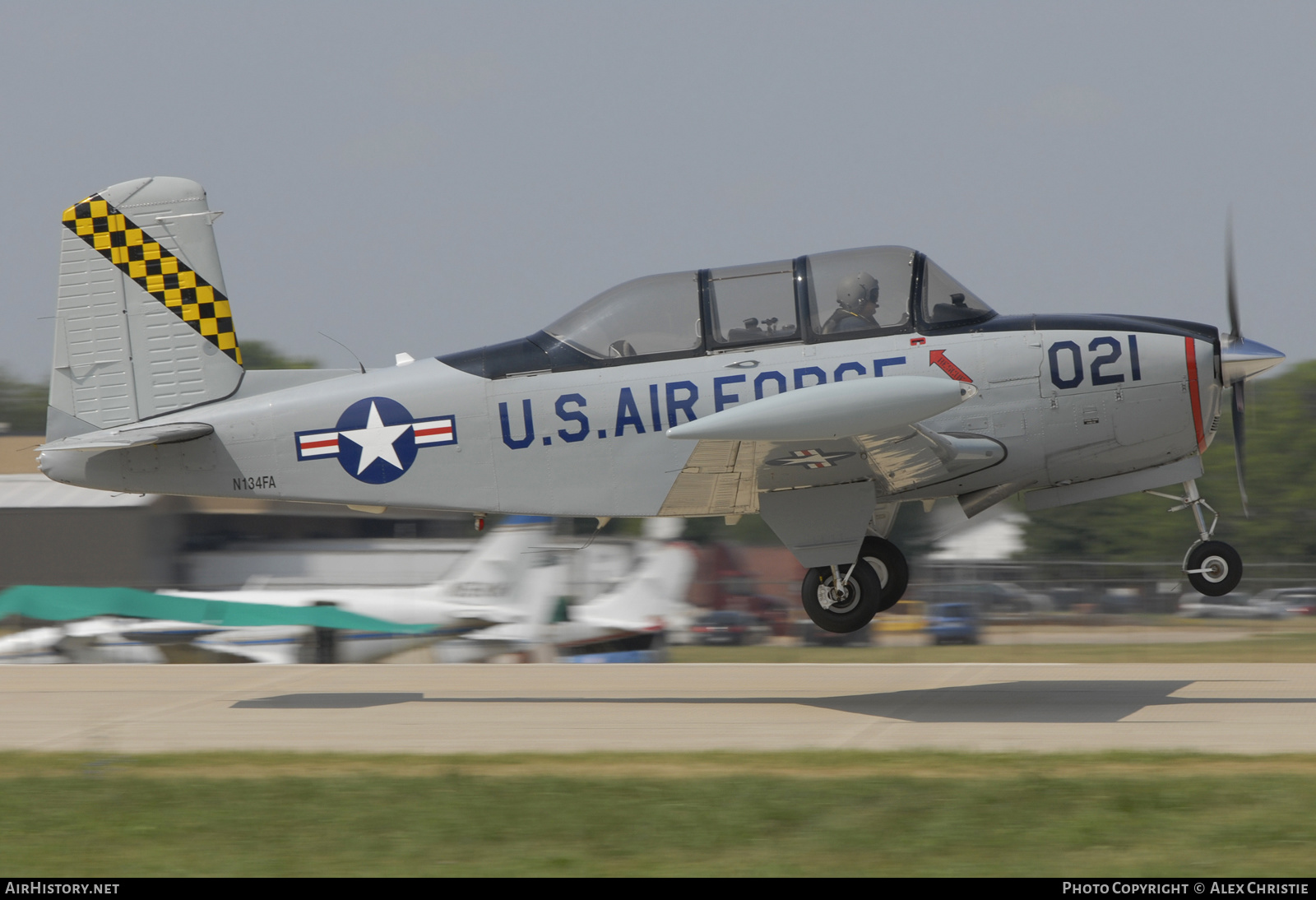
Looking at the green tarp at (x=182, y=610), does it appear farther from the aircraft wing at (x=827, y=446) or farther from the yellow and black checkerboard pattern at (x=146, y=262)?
the aircraft wing at (x=827, y=446)

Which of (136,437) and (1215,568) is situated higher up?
(136,437)

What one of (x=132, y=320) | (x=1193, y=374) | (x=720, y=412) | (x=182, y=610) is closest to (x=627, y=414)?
(x=720, y=412)

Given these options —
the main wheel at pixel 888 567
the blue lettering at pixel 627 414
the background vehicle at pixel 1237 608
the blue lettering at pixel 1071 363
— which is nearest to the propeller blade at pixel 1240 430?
the blue lettering at pixel 1071 363

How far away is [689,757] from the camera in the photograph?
284 inches

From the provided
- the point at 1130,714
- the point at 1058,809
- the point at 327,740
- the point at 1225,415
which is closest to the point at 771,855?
the point at 1058,809

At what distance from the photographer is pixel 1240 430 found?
8.96 meters

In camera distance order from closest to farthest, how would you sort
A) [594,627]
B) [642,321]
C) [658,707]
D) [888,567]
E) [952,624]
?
[642,321] < [888,567] < [658,707] < [594,627] < [952,624]

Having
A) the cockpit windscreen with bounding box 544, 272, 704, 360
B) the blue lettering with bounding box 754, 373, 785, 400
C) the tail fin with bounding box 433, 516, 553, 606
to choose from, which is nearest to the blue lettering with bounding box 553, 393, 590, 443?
the cockpit windscreen with bounding box 544, 272, 704, 360

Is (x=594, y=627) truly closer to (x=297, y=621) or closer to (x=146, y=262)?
(x=297, y=621)

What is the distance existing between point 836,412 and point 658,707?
3347 mm

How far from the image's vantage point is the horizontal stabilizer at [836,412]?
718cm

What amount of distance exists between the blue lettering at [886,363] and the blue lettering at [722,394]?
2.94 ft

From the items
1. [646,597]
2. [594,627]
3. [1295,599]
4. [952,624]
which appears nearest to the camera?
[594,627]

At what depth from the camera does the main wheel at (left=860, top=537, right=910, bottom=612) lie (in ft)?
30.5
